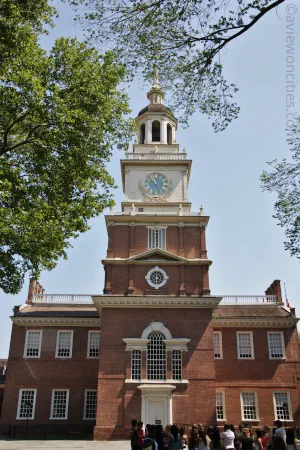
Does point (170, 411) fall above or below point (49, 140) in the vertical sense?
below

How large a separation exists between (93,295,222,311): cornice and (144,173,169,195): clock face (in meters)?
8.69

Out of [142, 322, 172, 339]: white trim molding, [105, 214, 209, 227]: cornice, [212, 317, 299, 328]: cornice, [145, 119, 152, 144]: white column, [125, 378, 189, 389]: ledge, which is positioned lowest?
[125, 378, 189, 389]: ledge

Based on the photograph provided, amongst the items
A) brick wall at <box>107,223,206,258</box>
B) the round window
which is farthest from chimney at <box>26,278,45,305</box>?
the round window

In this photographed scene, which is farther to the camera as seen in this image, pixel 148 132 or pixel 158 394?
pixel 148 132

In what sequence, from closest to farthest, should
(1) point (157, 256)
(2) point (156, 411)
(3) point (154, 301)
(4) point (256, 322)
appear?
1. (2) point (156, 411)
2. (3) point (154, 301)
3. (1) point (157, 256)
4. (4) point (256, 322)

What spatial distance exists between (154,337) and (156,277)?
13.0 ft

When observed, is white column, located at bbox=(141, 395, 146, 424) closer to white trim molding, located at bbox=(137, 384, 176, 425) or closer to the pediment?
white trim molding, located at bbox=(137, 384, 176, 425)

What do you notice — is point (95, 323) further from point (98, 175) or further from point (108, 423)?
point (98, 175)

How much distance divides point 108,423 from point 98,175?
15654 millimetres

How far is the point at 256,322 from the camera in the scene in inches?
1297

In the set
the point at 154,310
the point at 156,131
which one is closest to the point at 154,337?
the point at 154,310

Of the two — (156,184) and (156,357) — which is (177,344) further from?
(156,184)

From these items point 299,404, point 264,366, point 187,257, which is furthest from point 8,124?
point 299,404

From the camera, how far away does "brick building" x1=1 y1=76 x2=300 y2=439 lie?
26.3 m
